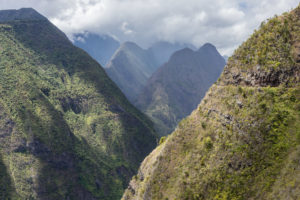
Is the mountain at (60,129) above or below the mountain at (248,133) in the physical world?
above

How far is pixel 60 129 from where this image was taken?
13925 centimetres

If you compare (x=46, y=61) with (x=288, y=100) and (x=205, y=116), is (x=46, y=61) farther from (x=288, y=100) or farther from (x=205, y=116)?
(x=288, y=100)

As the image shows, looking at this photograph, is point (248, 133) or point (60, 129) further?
point (60, 129)

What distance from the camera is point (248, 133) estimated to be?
4331 centimetres

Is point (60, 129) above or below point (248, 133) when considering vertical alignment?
above

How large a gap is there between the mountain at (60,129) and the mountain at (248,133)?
85.3 m

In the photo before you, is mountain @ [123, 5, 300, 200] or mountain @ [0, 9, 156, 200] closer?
mountain @ [123, 5, 300, 200]

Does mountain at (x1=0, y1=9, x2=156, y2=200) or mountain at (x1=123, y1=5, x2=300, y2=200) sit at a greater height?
mountain at (x1=0, y1=9, x2=156, y2=200)

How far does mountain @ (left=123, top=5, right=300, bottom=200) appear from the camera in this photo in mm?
39156

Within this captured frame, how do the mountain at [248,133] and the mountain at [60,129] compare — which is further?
the mountain at [60,129]

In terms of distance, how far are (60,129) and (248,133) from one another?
119025 millimetres

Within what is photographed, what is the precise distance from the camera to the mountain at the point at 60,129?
12044 centimetres

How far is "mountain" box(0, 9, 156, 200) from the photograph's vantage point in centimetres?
12044

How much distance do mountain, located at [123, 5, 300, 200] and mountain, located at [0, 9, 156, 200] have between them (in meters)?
85.3
